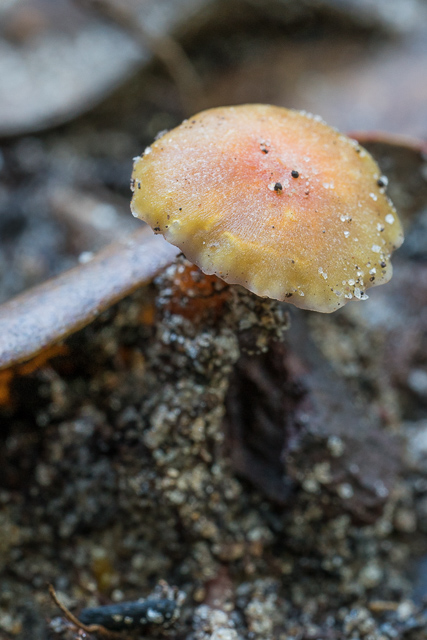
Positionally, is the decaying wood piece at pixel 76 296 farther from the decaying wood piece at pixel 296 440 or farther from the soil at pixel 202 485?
the decaying wood piece at pixel 296 440

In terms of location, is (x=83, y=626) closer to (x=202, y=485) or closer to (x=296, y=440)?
(x=202, y=485)

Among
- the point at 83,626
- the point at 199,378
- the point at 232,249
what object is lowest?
the point at 83,626

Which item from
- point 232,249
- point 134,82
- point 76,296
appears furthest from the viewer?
point 134,82

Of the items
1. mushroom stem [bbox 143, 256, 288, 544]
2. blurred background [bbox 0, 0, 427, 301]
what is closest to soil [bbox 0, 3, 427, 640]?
mushroom stem [bbox 143, 256, 288, 544]

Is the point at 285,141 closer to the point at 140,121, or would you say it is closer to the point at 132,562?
the point at 132,562

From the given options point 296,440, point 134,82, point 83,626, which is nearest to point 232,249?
point 296,440

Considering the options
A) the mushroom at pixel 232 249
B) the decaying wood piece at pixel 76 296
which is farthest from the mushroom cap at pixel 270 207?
the decaying wood piece at pixel 76 296
